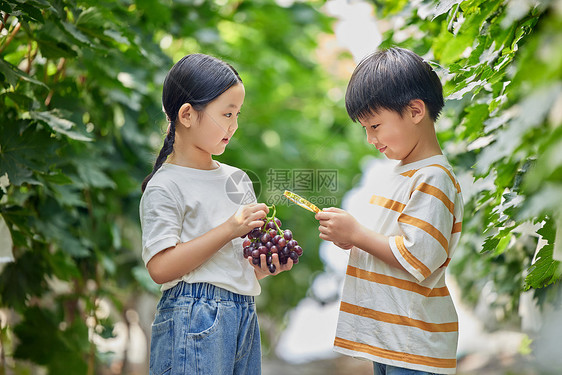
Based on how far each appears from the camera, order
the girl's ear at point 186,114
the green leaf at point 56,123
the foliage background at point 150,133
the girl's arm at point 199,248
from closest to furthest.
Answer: the foliage background at point 150,133, the girl's arm at point 199,248, the girl's ear at point 186,114, the green leaf at point 56,123

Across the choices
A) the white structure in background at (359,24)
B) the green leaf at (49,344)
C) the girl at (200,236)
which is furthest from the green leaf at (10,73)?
the white structure in background at (359,24)

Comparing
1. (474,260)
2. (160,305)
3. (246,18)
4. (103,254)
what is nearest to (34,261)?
(103,254)

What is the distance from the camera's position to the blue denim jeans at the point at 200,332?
137 cm

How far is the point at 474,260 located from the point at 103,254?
64.8 inches

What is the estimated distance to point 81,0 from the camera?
179 centimetres

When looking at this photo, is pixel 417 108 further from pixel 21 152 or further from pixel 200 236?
pixel 21 152

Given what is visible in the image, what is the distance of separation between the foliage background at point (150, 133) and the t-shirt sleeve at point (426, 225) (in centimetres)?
11

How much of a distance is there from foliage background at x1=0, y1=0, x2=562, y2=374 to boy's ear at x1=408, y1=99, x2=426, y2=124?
0.10 m

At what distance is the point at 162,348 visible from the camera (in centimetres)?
141

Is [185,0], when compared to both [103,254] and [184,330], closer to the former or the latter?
[103,254]

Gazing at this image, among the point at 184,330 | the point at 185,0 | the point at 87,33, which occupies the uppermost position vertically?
the point at 185,0

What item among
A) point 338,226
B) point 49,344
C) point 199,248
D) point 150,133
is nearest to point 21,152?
point 199,248

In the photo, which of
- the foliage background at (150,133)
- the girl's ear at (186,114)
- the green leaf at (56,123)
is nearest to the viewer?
the foliage background at (150,133)

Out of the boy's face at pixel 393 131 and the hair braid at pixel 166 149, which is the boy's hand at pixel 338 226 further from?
the hair braid at pixel 166 149
